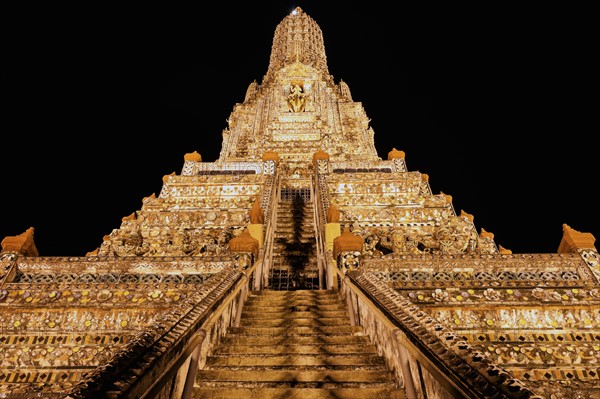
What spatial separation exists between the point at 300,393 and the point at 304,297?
326 centimetres

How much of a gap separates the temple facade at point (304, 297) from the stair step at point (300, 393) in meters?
0.02

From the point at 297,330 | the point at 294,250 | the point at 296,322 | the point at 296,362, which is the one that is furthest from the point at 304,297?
the point at 294,250

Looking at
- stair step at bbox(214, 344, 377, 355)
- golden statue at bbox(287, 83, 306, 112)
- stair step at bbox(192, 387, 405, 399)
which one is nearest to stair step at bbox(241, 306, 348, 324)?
stair step at bbox(214, 344, 377, 355)

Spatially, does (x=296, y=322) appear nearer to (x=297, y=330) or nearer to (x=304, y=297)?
(x=297, y=330)

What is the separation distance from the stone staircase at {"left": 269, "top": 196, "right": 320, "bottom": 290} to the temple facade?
60 millimetres

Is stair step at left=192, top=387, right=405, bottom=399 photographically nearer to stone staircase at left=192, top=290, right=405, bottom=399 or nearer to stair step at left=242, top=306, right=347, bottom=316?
stone staircase at left=192, top=290, right=405, bottom=399

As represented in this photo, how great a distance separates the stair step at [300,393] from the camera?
3520mm

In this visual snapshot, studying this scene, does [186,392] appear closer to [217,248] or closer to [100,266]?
[100,266]

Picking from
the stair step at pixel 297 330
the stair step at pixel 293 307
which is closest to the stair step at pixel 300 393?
the stair step at pixel 297 330

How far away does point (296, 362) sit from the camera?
13.7ft

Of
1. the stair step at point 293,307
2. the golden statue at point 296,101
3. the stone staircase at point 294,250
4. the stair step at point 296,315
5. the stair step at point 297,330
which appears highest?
the golden statue at point 296,101

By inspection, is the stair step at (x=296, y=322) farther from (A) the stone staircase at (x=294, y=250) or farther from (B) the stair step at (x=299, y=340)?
(A) the stone staircase at (x=294, y=250)

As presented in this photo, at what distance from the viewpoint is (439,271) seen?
6762 mm

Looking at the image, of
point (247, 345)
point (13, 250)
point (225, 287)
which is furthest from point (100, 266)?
point (247, 345)
